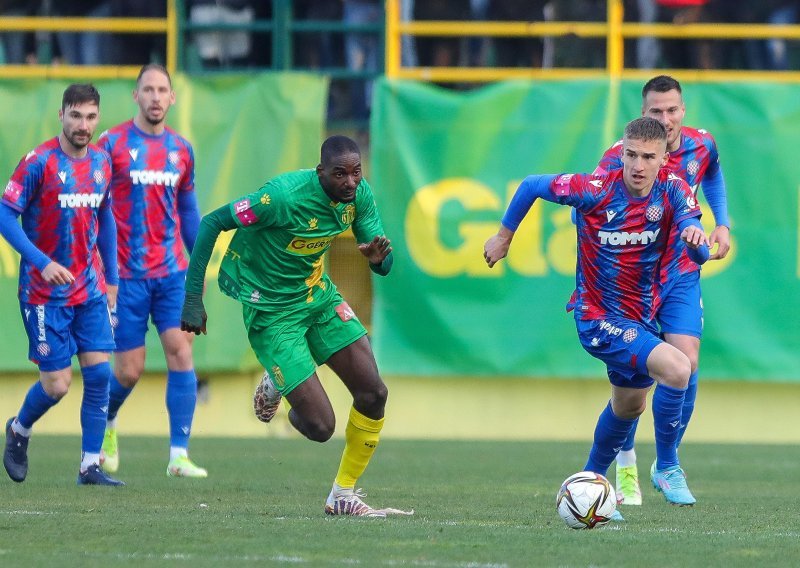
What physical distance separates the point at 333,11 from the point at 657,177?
24.9ft

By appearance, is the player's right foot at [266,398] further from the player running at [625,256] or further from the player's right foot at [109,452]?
the player's right foot at [109,452]

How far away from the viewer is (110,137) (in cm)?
969

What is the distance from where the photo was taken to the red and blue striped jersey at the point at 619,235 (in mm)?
7445

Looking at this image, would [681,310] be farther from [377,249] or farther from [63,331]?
[63,331]

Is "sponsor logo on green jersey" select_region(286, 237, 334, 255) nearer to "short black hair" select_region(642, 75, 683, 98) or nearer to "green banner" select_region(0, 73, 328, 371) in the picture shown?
"short black hair" select_region(642, 75, 683, 98)

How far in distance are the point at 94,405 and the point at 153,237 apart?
1.29 metres

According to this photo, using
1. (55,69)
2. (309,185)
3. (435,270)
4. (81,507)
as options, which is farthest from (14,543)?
(55,69)

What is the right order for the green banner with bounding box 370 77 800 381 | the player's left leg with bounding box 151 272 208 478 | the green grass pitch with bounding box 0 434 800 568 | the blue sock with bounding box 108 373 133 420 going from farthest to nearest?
the green banner with bounding box 370 77 800 381, the blue sock with bounding box 108 373 133 420, the player's left leg with bounding box 151 272 208 478, the green grass pitch with bounding box 0 434 800 568

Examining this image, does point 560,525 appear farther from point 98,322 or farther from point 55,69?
point 55,69

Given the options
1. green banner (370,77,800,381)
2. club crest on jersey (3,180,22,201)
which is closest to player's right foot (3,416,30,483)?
club crest on jersey (3,180,22,201)

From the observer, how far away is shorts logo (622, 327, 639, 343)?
7387 mm

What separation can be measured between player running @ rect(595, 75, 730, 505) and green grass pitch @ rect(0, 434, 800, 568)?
26cm

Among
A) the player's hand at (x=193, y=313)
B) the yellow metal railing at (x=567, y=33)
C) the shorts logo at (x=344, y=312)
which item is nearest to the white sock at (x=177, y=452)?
the player's hand at (x=193, y=313)

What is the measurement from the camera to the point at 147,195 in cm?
977
